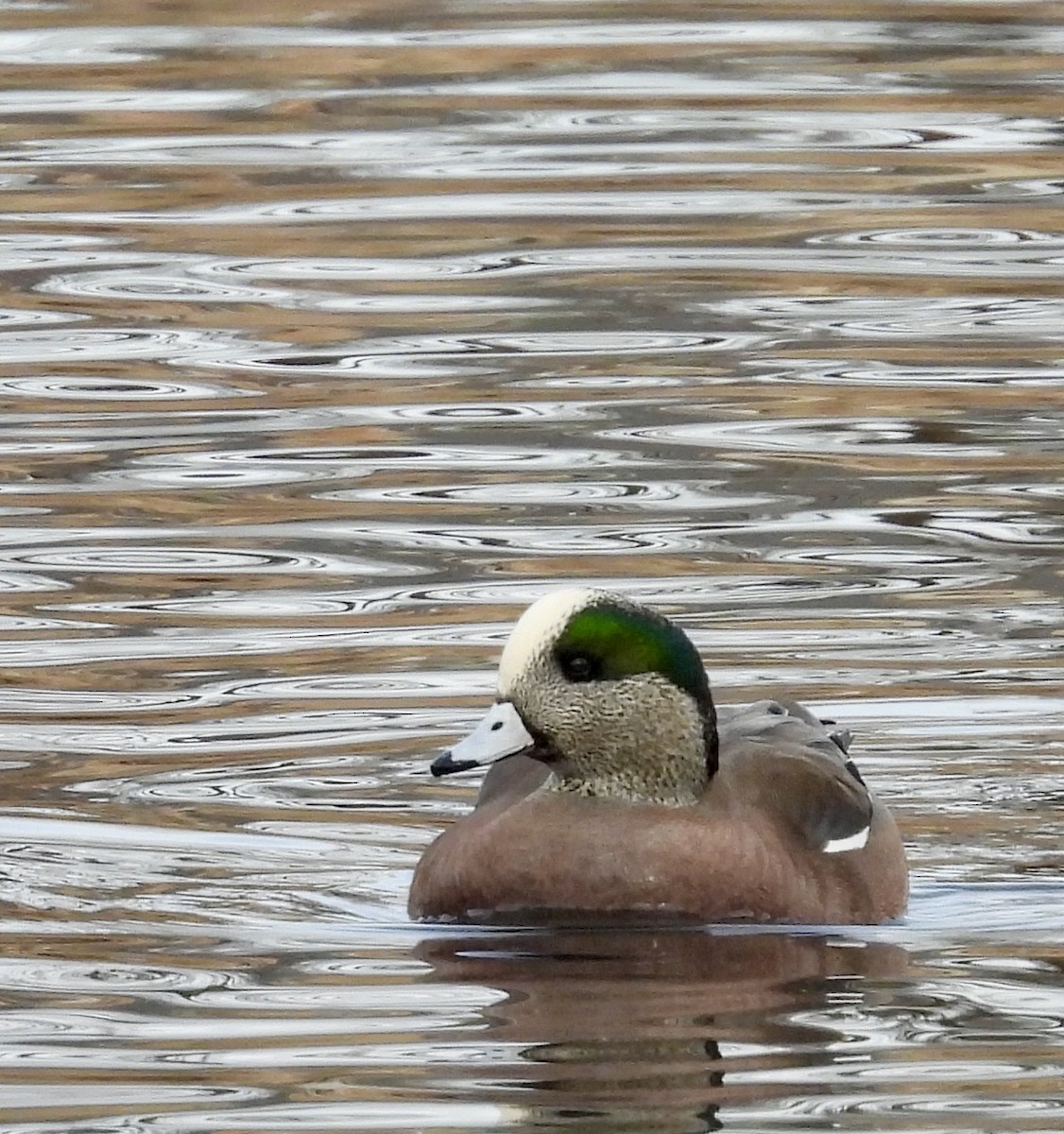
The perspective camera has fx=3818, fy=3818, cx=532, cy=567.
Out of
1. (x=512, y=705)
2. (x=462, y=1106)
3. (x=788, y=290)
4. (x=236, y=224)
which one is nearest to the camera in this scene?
(x=462, y=1106)

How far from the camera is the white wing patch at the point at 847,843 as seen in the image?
7949 millimetres

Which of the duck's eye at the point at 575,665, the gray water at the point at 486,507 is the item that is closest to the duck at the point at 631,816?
the duck's eye at the point at 575,665

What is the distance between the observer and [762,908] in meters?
7.81

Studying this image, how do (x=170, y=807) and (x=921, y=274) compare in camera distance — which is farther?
(x=921, y=274)

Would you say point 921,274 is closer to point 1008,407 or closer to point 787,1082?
point 1008,407

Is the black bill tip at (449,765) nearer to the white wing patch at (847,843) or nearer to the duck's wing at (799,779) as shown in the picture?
the duck's wing at (799,779)

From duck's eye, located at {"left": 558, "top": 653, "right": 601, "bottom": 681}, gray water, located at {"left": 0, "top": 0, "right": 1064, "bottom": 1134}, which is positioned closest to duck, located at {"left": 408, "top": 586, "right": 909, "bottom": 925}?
duck's eye, located at {"left": 558, "top": 653, "right": 601, "bottom": 681}

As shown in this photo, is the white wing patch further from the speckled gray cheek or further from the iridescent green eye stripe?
the iridescent green eye stripe

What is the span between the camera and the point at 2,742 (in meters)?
9.09

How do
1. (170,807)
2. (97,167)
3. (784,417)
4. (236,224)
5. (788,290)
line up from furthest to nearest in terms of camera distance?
(97,167)
(236,224)
(788,290)
(784,417)
(170,807)

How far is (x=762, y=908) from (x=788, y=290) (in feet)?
21.8

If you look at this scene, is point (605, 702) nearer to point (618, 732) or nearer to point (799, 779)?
point (618, 732)

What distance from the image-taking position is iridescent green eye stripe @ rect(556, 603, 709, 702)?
7.83 m

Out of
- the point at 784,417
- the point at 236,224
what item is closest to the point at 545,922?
the point at 784,417
